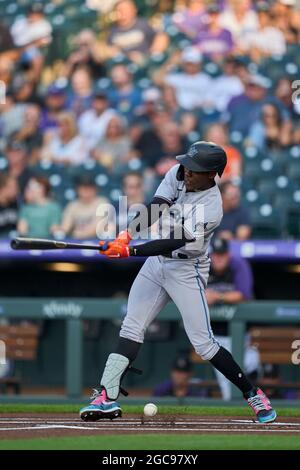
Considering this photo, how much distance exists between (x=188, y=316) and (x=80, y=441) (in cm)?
109

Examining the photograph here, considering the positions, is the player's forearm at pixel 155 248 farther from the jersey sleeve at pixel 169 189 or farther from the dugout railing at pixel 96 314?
the dugout railing at pixel 96 314

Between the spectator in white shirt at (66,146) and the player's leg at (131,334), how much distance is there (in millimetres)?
5182

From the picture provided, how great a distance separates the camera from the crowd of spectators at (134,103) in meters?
10.8

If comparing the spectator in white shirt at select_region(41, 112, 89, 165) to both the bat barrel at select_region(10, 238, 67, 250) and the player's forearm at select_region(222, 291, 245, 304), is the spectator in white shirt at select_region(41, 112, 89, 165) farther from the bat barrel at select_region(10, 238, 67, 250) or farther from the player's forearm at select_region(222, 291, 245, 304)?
the bat barrel at select_region(10, 238, 67, 250)

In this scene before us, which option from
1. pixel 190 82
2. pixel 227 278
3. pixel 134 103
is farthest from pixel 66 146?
pixel 227 278

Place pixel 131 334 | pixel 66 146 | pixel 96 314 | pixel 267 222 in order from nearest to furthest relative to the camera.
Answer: pixel 131 334 → pixel 96 314 → pixel 267 222 → pixel 66 146

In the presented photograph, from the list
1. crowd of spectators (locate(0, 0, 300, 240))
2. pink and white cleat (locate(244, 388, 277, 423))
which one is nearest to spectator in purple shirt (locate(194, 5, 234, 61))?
crowd of spectators (locate(0, 0, 300, 240))

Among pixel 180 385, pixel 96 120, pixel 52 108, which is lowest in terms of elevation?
pixel 180 385

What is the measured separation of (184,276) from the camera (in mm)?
6328

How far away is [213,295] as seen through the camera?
9352 millimetres

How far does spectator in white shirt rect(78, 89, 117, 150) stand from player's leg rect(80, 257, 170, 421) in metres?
5.37

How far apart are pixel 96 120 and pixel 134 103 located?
1.52ft

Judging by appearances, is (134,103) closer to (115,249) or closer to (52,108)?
(52,108)
